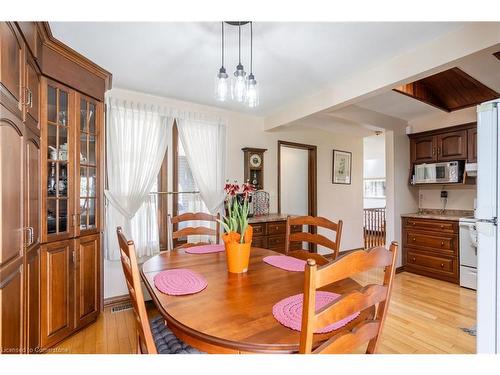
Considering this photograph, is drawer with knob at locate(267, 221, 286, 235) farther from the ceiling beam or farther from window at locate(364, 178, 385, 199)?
window at locate(364, 178, 385, 199)

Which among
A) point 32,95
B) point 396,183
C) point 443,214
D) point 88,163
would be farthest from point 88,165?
point 443,214

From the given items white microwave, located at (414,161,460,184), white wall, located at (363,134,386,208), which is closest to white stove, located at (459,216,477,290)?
white microwave, located at (414,161,460,184)

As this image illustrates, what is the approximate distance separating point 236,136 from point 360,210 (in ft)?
9.69

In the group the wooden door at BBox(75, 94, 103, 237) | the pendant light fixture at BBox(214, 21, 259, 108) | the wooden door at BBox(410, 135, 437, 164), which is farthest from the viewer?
the wooden door at BBox(410, 135, 437, 164)

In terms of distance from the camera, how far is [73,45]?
78.1 inches

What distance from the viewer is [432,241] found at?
3.66 meters

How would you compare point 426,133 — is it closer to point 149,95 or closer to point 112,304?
point 149,95

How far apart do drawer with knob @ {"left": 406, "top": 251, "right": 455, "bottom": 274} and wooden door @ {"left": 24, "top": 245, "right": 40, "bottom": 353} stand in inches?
171

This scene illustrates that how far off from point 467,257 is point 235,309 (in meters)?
3.56

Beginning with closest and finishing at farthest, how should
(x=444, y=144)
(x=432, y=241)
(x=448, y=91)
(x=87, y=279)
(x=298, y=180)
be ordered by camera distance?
Result: (x=87, y=279) < (x=448, y=91) < (x=432, y=241) < (x=444, y=144) < (x=298, y=180)

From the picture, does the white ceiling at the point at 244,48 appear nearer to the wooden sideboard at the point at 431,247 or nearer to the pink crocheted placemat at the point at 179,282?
the pink crocheted placemat at the point at 179,282

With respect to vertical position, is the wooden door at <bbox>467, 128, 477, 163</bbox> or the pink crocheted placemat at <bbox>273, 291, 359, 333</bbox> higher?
the wooden door at <bbox>467, 128, 477, 163</bbox>

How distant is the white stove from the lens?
3.19m

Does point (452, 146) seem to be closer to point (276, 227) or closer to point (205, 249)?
point (276, 227)
